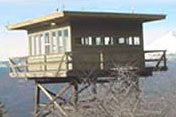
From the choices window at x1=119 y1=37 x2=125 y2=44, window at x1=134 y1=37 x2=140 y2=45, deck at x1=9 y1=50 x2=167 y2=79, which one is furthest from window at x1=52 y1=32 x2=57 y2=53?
window at x1=134 y1=37 x2=140 y2=45

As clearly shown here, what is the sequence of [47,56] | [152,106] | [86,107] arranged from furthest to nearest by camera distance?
1. [47,56]
2. [86,107]
3. [152,106]

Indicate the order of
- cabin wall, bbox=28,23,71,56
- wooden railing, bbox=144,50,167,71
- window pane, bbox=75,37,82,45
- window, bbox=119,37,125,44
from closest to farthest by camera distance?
window pane, bbox=75,37,82,45
cabin wall, bbox=28,23,71,56
window, bbox=119,37,125,44
wooden railing, bbox=144,50,167,71

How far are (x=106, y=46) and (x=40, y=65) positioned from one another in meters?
3.33

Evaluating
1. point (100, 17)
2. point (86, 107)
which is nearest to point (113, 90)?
point (86, 107)

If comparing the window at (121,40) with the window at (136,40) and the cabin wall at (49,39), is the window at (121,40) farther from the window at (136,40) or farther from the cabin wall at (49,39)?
the cabin wall at (49,39)

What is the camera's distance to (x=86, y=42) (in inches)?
1065

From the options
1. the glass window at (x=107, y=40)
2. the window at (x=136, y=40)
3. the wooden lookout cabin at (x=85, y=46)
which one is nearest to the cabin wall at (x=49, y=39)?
the wooden lookout cabin at (x=85, y=46)

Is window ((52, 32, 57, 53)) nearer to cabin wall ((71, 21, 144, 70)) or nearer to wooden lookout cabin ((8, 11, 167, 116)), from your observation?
wooden lookout cabin ((8, 11, 167, 116))

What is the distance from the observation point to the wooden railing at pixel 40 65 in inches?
1041

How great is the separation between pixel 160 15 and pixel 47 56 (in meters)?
5.45

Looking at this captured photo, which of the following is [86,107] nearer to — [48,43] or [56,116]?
[56,116]

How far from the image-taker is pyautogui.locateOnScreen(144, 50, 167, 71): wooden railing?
93.6 feet

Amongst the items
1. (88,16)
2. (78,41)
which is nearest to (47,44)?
(78,41)

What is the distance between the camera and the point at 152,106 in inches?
824
